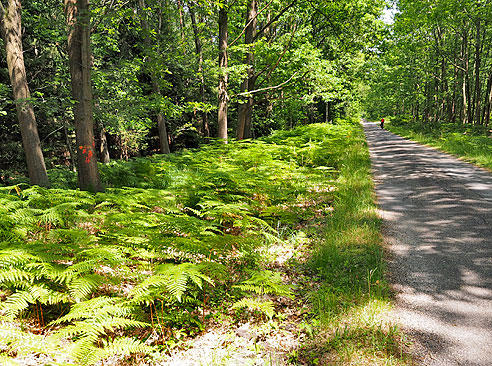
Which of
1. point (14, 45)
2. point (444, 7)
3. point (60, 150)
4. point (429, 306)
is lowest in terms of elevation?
point (429, 306)

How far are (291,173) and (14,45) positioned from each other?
330 inches

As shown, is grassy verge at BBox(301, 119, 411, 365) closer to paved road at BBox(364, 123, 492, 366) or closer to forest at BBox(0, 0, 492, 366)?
forest at BBox(0, 0, 492, 366)

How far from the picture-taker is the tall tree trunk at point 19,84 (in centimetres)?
769

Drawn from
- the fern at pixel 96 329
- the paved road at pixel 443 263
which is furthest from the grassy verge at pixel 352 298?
the fern at pixel 96 329

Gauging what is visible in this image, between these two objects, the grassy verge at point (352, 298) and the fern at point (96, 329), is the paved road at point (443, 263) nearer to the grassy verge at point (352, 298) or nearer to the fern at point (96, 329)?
the grassy verge at point (352, 298)

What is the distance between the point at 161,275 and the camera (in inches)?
108

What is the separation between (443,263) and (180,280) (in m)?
3.54

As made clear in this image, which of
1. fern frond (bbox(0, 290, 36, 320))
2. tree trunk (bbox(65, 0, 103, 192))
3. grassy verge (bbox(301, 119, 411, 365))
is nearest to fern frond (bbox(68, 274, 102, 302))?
fern frond (bbox(0, 290, 36, 320))

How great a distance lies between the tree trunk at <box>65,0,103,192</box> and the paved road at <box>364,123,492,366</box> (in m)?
6.60

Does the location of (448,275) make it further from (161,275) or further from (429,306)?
(161,275)

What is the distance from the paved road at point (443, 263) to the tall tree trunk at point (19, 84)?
9.16 m

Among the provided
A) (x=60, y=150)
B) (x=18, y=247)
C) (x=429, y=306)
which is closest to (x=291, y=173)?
(x=429, y=306)

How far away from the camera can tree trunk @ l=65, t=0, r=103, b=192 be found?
634cm

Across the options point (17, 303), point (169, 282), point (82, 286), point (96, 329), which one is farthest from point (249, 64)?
point (96, 329)
